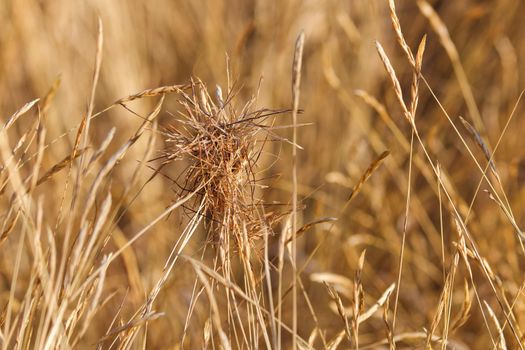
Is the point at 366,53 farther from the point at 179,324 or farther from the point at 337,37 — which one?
the point at 179,324

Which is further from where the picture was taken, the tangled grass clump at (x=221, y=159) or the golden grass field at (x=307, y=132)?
the golden grass field at (x=307, y=132)

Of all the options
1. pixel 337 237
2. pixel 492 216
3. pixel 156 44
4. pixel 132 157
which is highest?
pixel 156 44

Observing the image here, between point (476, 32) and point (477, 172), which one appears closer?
point (477, 172)

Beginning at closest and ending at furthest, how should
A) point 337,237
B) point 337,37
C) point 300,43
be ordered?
point 300,43
point 337,237
point 337,37

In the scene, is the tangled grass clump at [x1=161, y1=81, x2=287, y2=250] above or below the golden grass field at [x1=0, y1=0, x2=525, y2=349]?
above

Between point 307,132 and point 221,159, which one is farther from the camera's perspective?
point 307,132

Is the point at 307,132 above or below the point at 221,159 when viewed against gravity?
below

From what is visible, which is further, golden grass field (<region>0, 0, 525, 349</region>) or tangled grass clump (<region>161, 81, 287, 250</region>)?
golden grass field (<region>0, 0, 525, 349</region>)

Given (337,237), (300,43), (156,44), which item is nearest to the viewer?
(300,43)

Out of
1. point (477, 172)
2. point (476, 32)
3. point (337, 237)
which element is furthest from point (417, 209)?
point (476, 32)

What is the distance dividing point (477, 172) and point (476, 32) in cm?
45

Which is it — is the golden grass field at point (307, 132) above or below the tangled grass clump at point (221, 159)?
below

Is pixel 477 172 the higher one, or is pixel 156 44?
pixel 156 44

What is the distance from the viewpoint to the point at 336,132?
6.70 ft
